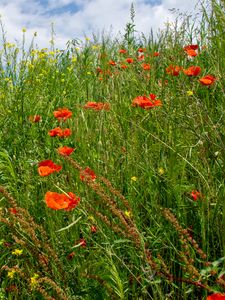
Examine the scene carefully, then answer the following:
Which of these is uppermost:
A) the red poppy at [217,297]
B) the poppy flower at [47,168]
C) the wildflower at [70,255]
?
the poppy flower at [47,168]

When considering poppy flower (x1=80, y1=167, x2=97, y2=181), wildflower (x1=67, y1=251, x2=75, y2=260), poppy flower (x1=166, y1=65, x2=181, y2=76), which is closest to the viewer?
poppy flower (x1=80, y1=167, x2=97, y2=181)

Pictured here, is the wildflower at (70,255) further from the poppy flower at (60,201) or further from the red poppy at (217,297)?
the red poppy at (217,297)

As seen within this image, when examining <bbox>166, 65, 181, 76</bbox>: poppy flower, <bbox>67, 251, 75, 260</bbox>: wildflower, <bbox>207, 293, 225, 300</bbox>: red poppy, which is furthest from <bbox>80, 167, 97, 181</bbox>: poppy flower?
<bbox>166, 65, 181, 76</bbox>: poppy flower

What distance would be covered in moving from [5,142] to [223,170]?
1.44 metres

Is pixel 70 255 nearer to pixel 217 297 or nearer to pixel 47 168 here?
pixel 47 168

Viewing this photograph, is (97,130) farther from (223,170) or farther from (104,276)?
(104,276)

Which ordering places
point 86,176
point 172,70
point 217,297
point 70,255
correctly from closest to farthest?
point 217,297 → point 86,176 → point 70,255 → point 172,70

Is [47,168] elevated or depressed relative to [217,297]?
elevated

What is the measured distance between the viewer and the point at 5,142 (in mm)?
2711

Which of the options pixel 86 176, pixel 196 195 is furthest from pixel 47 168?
pixel 196 195

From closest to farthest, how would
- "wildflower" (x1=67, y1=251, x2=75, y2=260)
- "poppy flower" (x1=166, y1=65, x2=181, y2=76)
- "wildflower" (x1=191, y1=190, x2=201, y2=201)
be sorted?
"wildflower" (x1=191, y1=190, x2=201, y2=201), "wildflower" (x1=67, y1=251, x2=75, y2=260), "poppy flower" (x1=166, y1=65, x2=181, y2=76)

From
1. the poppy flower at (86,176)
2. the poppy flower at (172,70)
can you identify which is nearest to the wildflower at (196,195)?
the poppy flower at (86,176)

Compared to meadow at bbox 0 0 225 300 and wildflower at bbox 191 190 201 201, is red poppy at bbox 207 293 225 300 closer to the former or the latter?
meadow at bbox 0 0 225 300

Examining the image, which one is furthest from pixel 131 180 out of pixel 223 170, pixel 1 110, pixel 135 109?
pixel 1 110
